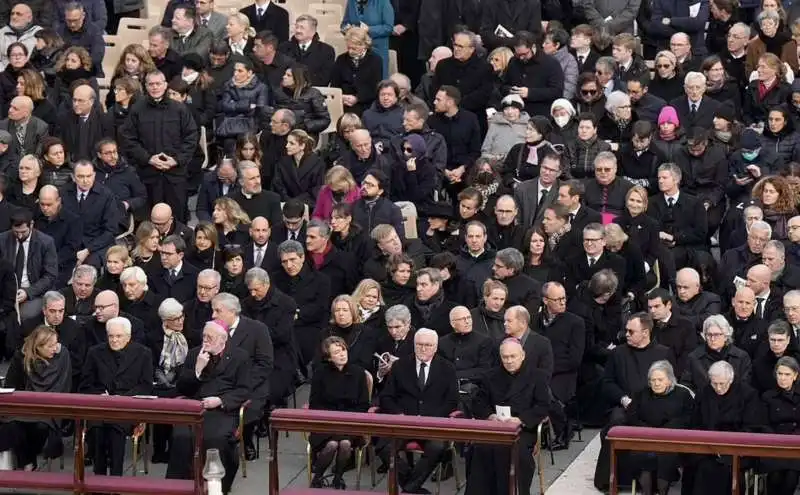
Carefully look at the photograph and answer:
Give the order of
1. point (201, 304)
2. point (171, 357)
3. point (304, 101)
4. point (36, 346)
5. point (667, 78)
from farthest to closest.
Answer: point (667, 78)
point (304, 101)
point (201, 304)
point (171, 357)
point (36, 346)

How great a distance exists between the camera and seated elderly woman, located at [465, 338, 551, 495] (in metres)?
15.0

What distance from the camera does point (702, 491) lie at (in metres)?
14.9

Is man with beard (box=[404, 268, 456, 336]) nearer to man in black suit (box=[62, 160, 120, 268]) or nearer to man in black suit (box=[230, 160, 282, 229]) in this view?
man in black suit (box=[230, 160, 282, 229])

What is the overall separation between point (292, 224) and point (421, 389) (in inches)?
108

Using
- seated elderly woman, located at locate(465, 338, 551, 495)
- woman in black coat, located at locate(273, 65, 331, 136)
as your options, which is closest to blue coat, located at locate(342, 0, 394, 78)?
woman in black coat, located at locate(273, 65, 331, 136)

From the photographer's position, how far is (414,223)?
18531mm

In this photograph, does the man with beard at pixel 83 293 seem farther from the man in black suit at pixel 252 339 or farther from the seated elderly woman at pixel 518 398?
the seated elderly woman at pixel 518 398

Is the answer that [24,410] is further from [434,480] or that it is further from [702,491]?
[702,491]

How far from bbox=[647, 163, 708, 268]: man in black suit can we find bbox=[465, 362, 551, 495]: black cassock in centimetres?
307

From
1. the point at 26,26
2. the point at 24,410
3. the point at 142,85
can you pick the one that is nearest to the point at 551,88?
the point at 142,85

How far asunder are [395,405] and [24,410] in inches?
106

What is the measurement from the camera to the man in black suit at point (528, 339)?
15586 millimetres

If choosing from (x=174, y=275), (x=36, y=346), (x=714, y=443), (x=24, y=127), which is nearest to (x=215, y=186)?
(x=174, y=275)

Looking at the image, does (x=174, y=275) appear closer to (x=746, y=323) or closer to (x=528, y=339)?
(x=528, y=339)
